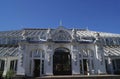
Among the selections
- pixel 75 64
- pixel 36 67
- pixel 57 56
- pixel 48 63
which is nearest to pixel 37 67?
pixel 36 67

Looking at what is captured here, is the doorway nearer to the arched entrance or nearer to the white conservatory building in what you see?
the white conservatory building

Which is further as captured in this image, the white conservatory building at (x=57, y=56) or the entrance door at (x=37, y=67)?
the entrance door at (x=37, y=67)

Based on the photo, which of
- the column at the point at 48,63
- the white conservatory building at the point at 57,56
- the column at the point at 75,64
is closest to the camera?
the column at the point at 48,63

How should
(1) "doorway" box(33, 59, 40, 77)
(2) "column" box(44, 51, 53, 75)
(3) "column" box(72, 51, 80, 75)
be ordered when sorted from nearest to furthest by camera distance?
(2) "column" box(44, 51, 53, 75), (3) "column" box(72, 51, 80, 75), (1) "doorway" box(33, 59, 40, 77)

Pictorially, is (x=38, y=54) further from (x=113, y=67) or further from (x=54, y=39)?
(x=113, y=67)

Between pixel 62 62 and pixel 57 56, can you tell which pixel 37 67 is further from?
pixel 62 62

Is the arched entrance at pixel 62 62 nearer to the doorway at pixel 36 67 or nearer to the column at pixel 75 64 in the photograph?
the column at pixel 75 64

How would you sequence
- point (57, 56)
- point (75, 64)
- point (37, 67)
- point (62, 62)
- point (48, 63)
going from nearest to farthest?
point (48, 63), point (75, 64), point (37, 67), point (62, 62), point (57, 56)

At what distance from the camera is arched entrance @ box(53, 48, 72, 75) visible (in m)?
25.0

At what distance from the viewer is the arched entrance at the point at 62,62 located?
24991mm

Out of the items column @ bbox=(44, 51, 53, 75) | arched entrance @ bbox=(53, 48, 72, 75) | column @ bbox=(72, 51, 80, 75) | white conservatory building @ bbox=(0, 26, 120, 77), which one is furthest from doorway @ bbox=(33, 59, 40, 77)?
column @ bbox=(72, 51, 80, 75)

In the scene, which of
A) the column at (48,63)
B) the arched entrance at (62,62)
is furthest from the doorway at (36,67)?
the arched entrance at (62,62)

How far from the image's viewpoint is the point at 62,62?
25688 millimetres

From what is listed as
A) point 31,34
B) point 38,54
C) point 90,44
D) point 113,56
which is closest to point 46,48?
point 38,54
